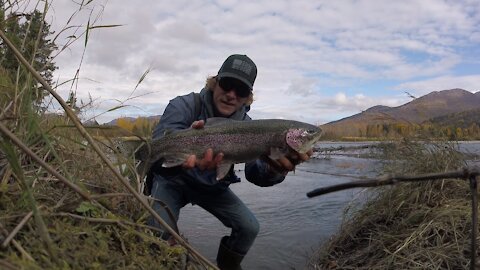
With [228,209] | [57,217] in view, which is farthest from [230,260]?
[57,217]

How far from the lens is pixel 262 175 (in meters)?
4.71

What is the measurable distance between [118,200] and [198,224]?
4.17 metres

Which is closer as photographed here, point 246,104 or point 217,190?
point 217,190

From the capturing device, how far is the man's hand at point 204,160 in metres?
3.91

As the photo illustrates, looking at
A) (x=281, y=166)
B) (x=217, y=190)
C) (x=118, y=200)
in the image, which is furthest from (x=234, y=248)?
(x=118, y=200)

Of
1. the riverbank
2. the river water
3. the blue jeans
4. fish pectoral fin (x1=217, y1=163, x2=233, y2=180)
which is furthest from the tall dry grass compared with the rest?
the river water

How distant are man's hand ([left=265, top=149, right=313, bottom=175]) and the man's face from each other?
35.2 inches

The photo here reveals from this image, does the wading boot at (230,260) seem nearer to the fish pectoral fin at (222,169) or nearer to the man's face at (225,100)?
the fish pectoral fin at (222,169)

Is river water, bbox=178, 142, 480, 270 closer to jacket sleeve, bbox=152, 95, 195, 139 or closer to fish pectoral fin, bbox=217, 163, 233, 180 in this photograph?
fish pectoral fin, bbox=217, 163, 233, 180

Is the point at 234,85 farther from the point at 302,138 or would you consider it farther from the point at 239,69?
the point at 302,138

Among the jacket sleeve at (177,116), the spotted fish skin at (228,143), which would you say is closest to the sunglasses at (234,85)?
the jacket sleeve at (177,116)

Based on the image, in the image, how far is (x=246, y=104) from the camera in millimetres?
5234

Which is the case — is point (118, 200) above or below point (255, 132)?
below

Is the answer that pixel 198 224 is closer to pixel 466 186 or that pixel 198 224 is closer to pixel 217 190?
pixel 217 190
